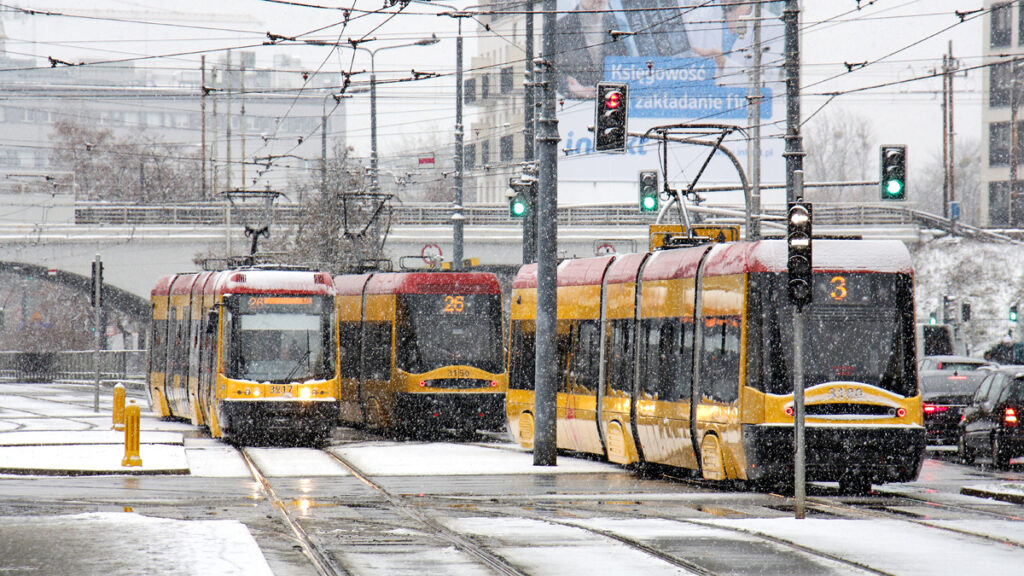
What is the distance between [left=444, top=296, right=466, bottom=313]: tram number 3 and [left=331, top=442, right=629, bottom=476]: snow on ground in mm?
3040

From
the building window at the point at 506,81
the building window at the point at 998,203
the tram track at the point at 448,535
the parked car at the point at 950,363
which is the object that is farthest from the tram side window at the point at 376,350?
the building window at the point at 506,81

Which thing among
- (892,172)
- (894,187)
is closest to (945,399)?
(894,187)

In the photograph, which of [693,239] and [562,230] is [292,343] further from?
[562,230]

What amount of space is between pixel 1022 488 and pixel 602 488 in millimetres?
4731

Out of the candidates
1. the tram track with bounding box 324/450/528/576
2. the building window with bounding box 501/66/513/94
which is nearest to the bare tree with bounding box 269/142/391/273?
the tram track with bounding box 324/450/528/576

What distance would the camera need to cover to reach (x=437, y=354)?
92.9 feet

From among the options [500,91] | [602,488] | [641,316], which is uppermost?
[500,91]

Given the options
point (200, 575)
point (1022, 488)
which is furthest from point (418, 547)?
point (1022, 488)

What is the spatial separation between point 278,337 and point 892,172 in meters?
10.1

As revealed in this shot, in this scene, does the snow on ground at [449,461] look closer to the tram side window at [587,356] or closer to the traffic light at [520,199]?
the tram side window at [587,356]

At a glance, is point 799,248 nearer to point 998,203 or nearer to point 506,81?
point 998,203

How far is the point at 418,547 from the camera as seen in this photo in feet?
40.7

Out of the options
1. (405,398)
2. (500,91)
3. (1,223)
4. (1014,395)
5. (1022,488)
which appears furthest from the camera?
(500,91)

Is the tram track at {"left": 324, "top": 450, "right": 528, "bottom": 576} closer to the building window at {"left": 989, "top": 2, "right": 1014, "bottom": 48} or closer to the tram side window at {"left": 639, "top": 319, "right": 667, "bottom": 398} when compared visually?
the tram side window at {"left": 639, "top": 319, "right": 667, "bottom": 398}
